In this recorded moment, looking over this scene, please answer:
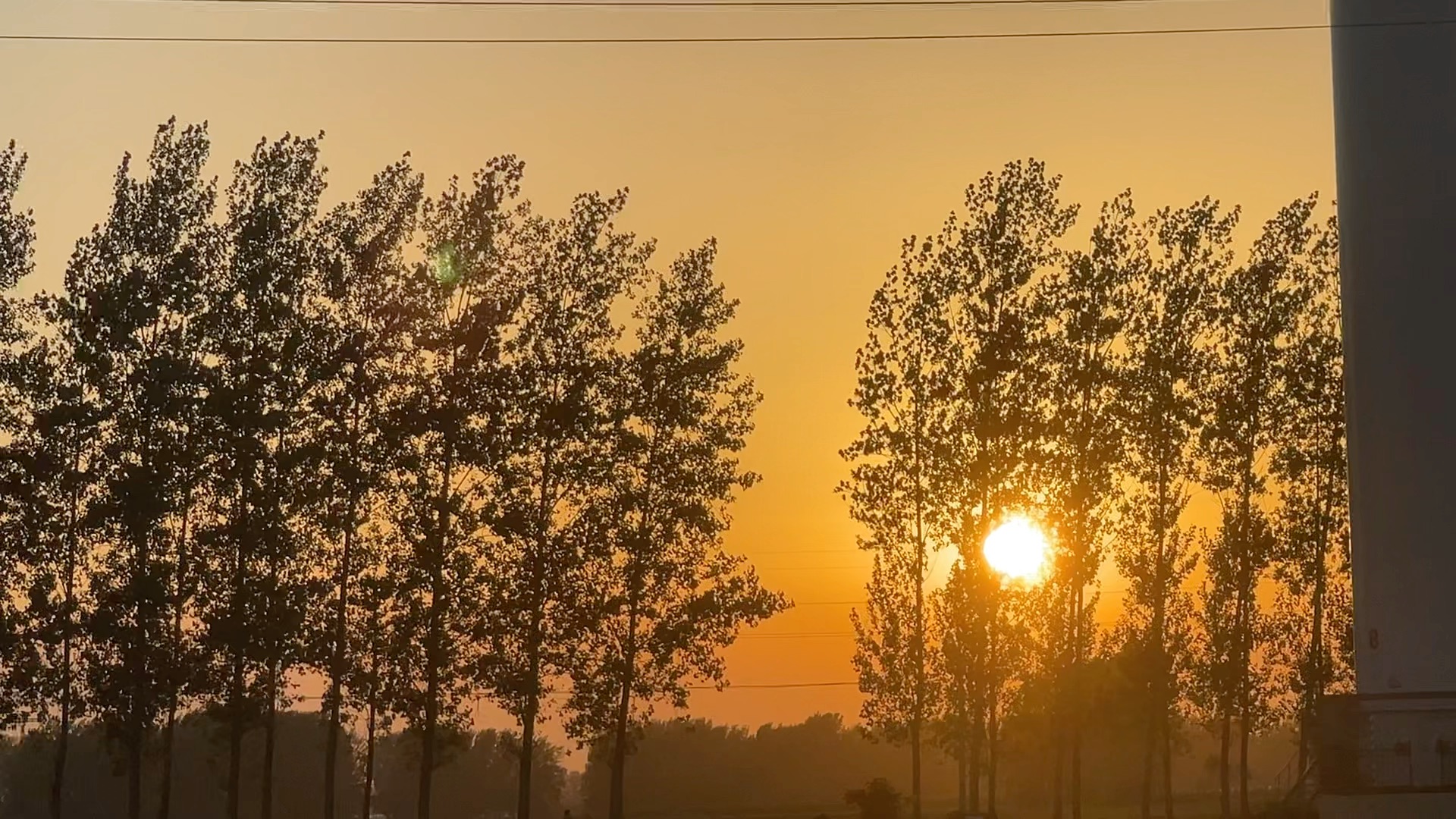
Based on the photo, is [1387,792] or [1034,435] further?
[1034,435]

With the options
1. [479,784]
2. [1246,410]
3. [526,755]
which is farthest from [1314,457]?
[479,784]

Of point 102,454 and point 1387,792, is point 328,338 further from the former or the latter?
point 1387,792

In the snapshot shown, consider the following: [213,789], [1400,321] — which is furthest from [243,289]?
[213,789]

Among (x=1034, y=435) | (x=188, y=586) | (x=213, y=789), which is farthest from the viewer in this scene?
(x=213, y=789)

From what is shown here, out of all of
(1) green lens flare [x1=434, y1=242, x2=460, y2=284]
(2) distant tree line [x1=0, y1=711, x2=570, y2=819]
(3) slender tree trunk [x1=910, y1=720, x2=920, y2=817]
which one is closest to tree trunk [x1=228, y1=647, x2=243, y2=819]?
(2) distant tree line [x1=0, y1=711, x2=570, y2=819]

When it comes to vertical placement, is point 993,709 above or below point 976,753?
above

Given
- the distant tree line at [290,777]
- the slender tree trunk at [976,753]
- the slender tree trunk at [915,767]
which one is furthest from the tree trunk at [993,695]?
the distant tree line at [290,777]

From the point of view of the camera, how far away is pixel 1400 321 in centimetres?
3809

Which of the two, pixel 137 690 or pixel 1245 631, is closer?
pixel 137 690

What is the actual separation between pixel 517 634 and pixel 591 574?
239 cm

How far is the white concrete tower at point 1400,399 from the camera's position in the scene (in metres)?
36.2

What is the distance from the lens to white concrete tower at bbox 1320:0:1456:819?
36156mm

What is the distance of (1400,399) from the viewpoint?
3794cm

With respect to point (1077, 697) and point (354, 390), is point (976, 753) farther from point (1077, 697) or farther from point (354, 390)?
point (354, 390)
